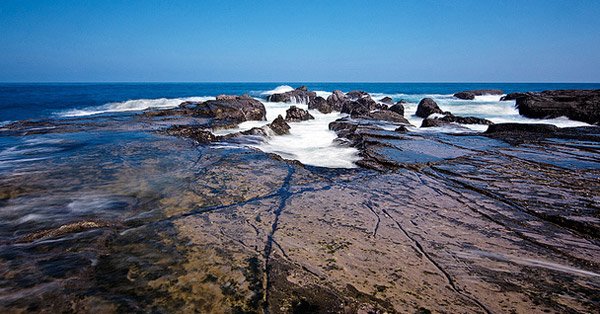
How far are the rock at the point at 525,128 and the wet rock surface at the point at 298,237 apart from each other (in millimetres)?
5138

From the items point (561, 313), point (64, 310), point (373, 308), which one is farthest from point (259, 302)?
point (561, 313)

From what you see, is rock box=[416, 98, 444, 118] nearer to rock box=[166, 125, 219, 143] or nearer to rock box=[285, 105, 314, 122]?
rock box=[285, 105, 314, 122]

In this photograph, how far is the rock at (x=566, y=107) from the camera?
1523 centimetres

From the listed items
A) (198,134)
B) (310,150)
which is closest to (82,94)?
(198,134)

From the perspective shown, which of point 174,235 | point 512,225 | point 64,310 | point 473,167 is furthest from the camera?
point 473,167

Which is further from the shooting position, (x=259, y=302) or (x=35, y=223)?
(x=35, y=223)

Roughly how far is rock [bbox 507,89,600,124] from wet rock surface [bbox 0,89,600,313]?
1364 centimetres

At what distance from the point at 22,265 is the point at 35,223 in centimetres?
106

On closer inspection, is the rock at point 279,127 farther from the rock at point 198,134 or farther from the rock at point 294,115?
the rock at point 294,115

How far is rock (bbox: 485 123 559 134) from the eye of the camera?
9.84m

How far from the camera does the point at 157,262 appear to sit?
7.58ft

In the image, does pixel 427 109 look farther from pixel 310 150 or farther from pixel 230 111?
pixel 310 150

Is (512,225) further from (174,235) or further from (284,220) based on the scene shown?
(174,235)

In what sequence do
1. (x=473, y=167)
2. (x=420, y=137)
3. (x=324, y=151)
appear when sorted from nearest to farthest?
(x=473, y=167) < (x=324, y=151) < (x=420, y=137)
